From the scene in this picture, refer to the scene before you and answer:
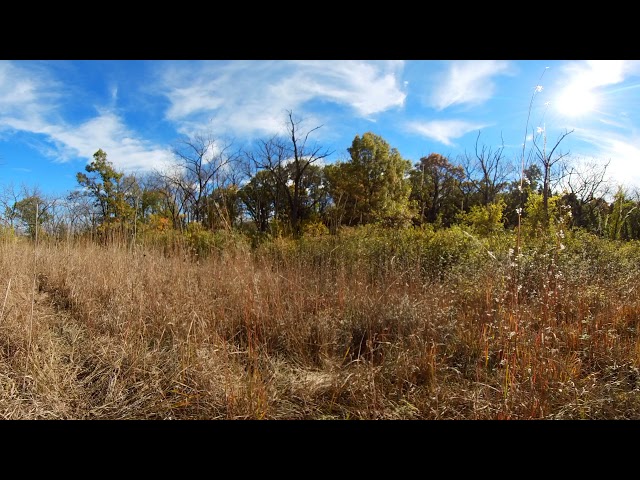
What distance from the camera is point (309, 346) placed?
104 inches

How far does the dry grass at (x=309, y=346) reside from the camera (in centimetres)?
194

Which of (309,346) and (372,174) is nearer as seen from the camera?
(309,346)

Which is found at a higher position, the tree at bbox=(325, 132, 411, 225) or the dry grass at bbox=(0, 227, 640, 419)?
the tree at bbox=(325, 132, 411, 225)

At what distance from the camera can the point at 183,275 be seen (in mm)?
3396

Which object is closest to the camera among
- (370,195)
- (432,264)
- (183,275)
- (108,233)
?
(183,275)

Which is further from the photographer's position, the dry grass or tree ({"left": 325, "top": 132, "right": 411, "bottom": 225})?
tree ({"left": 325, "top": 132, "right": 411, "bottom": 225})

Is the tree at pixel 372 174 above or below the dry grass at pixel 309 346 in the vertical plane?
above

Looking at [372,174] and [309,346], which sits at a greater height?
[372,174]

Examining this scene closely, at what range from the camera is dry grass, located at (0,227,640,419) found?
1.94 meters

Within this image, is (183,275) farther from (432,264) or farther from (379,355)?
(432,264)

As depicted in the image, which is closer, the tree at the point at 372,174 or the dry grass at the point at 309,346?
the dry grass at the point at 309,346
